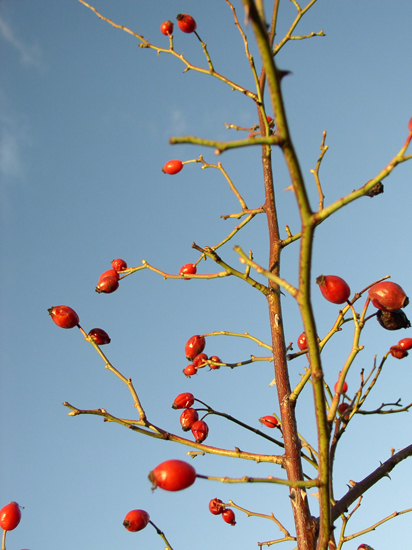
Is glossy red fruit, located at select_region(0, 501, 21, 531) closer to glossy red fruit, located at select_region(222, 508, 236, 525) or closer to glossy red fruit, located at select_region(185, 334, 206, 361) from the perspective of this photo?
glossy red fruit, located at select_region(185, 334, 206, 361)

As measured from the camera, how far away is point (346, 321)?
2.23m

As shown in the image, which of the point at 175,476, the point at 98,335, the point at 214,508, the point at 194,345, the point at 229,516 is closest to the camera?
the point at 175,476

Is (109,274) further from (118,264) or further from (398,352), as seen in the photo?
(398,352)

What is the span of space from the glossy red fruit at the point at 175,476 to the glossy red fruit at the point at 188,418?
4.53 feet

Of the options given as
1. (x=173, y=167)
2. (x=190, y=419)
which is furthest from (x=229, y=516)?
(x=173, y=167)

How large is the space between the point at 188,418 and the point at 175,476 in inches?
56.1

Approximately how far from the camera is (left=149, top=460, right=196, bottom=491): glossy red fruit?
1291mm

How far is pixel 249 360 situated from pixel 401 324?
935 millimetres

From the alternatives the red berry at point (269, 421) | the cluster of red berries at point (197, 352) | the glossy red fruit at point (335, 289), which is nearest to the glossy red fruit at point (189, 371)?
the cluster of red berries at point (197, 352)

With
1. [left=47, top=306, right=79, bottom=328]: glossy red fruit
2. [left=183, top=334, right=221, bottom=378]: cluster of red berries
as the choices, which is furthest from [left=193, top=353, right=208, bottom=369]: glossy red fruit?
[left=47, top=306, right=79, bottom=328]: glossy red fruit

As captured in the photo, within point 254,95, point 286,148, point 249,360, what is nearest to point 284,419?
point 249,360

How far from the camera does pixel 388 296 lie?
73.2 inches

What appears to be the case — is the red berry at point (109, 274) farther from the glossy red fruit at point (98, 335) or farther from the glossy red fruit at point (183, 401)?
the glossy red fruit at point (183, 401)

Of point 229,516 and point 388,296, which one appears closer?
point 388,296
